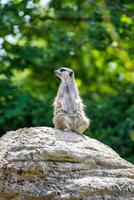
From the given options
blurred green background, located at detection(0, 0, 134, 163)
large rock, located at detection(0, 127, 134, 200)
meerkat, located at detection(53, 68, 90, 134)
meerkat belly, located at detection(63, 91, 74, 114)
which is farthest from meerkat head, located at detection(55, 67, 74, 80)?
blurred green background, located at detection(0, 0, 134, 163)

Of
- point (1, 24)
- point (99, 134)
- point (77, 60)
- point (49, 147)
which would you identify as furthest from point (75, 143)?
point (77, 60)

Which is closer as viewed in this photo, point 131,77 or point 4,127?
point 131,77

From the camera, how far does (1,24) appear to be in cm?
1842

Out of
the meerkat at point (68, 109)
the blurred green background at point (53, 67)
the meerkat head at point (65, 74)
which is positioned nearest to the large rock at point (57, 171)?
→ the meerkat at point (68, 109)

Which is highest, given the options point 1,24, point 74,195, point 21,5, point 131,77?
point 1,24

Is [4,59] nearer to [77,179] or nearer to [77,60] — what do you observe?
[77,60]

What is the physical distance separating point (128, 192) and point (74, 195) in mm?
811

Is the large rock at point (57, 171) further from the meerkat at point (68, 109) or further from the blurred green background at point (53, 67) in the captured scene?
the blurred green background at point (53, 67)

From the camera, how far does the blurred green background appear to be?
19.7 metres

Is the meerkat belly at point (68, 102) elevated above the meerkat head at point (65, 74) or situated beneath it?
situated beneath

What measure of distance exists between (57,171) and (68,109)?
2.17 meters

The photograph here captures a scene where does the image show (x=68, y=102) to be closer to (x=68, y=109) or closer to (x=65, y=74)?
(x=68, y=109)

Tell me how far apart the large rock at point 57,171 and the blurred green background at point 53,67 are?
8.74 metres

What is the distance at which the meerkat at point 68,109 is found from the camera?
10.4 meters
